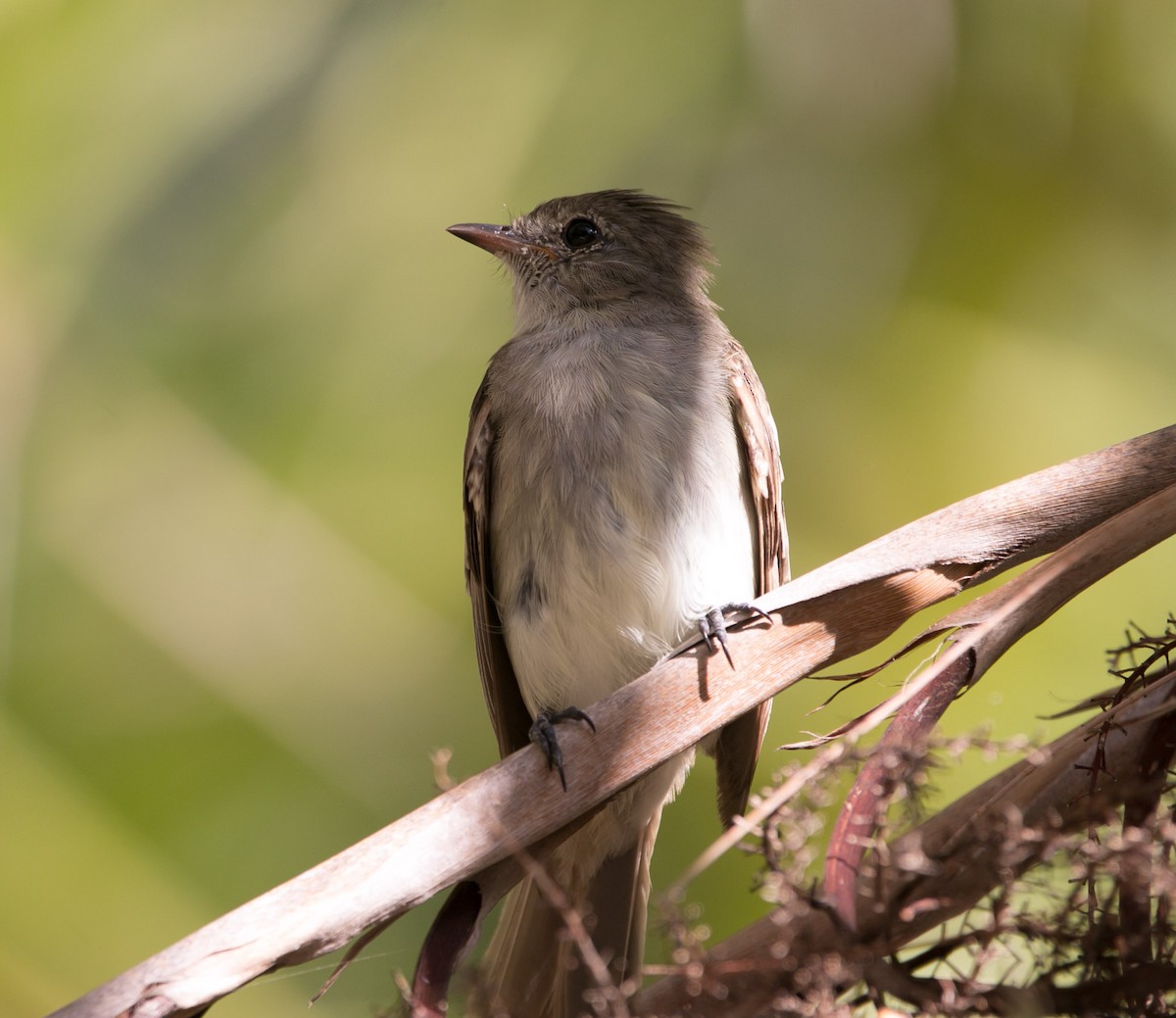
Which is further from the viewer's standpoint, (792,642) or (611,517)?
(611,517)

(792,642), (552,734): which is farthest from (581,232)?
(792,642)

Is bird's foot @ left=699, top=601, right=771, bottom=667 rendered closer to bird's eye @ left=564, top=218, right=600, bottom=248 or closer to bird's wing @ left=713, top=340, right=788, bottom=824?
bird's wing @ left=713, top=340, right=788, bottom=824

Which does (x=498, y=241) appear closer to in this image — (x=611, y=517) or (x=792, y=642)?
(x=611, y=517)

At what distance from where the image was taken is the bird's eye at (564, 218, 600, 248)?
136 inches

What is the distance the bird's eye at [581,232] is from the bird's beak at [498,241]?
82 mm

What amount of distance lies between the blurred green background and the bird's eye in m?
0.55

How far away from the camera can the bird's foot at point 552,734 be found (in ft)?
5.00

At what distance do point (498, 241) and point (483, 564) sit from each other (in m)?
0.96

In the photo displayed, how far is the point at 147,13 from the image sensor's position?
3.66m

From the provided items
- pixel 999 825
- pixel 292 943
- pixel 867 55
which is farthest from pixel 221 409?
pixel 999 825

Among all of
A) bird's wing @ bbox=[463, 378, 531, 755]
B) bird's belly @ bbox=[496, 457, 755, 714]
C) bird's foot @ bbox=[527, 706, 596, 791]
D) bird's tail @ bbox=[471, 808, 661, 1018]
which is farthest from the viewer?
bird's wing @ bbox=[463, 378, 531, 755]

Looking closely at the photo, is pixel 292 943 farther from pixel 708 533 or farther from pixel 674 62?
pixel 674 62

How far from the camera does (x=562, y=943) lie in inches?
73.7

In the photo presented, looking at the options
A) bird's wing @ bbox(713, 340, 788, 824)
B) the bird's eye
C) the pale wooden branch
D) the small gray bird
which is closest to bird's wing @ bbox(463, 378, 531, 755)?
the small gray bird
